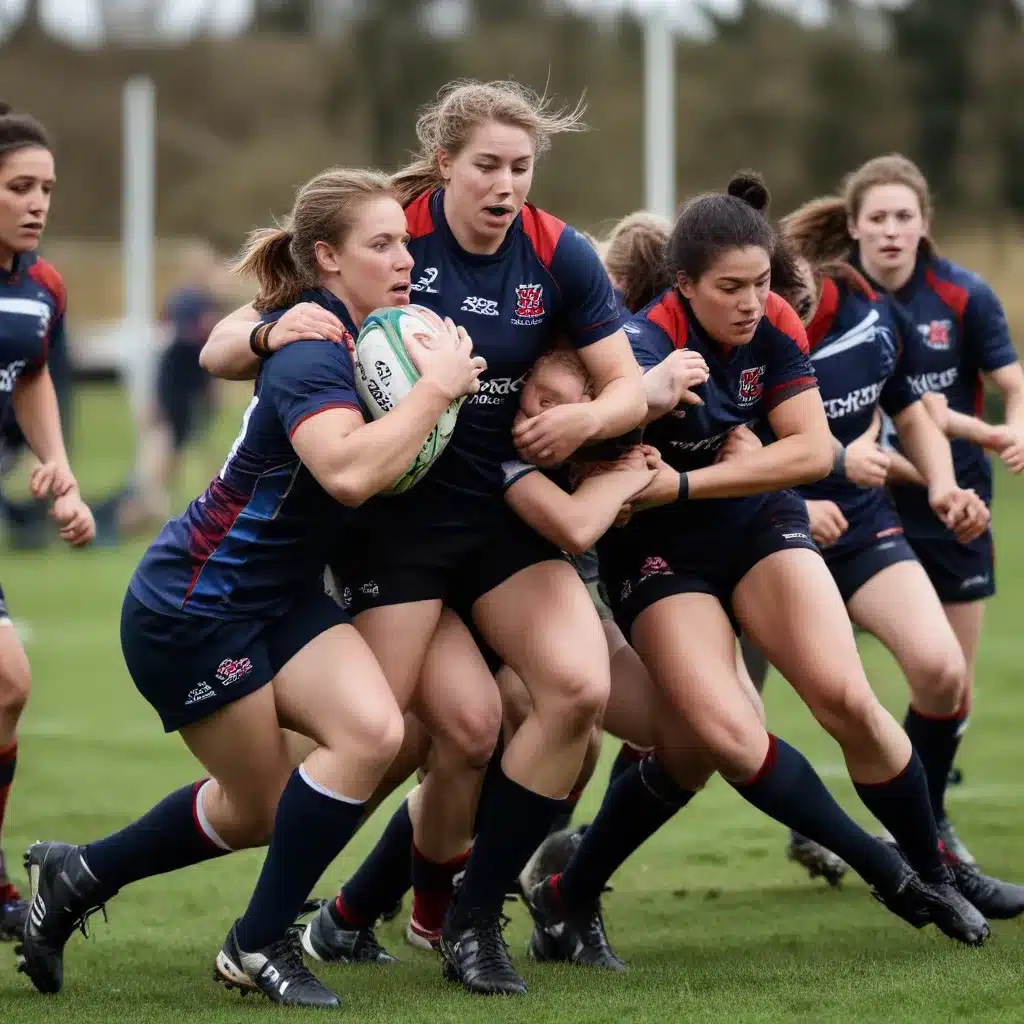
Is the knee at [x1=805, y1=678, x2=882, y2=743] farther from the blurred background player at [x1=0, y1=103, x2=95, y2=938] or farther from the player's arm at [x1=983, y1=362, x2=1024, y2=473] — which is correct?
the blurred background player at [x1=0, y1=103, x2=95, y2=938]

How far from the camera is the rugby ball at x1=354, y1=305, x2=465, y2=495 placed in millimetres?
4094

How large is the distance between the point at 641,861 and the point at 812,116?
105ft

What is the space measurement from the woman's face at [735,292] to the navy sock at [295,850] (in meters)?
1.54

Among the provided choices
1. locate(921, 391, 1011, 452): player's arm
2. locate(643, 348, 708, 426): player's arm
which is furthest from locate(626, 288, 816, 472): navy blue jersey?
locate(921, 391, 1011, 452): player's arm

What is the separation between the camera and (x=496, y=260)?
14.7 ft

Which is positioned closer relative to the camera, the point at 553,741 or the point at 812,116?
the point at 553,741

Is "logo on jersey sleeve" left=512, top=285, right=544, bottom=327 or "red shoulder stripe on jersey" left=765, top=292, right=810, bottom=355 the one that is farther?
"red shoulder stripe on jersey" left=765, top=292, right=810, bottom=355

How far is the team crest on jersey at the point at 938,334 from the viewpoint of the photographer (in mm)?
5988

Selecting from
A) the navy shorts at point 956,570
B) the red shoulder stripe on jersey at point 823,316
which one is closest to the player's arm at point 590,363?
the red shoulder stripe on jersey at point 823,316

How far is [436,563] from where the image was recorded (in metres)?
4.53

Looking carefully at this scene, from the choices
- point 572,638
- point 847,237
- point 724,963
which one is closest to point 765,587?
point 572,638

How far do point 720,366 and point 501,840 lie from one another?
1358 millimetres

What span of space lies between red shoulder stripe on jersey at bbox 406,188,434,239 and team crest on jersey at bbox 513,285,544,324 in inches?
11.2

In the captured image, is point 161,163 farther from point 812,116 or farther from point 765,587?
point 765,587
